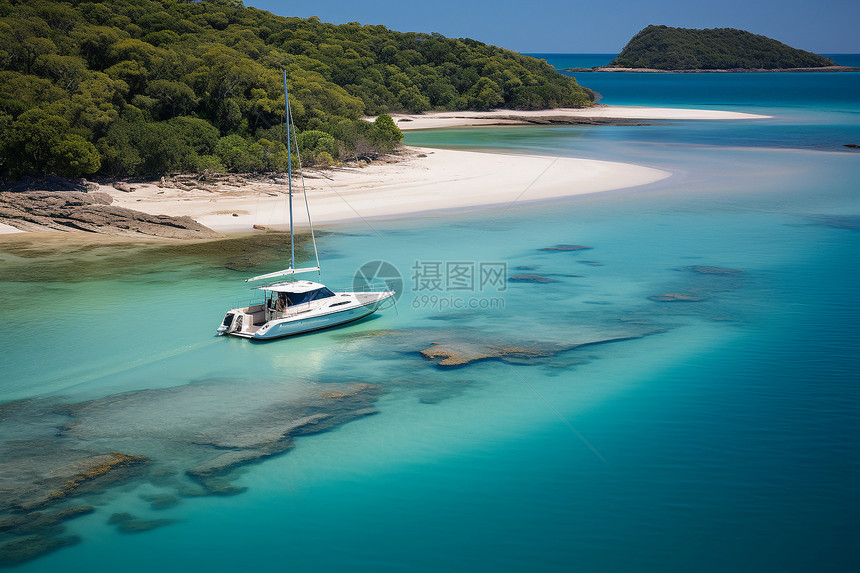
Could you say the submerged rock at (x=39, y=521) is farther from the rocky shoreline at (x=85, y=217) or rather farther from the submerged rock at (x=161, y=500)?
the rocky shoreline at (x=85, y=217)

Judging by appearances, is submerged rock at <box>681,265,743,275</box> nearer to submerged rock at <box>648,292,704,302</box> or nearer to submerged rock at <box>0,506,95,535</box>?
submerged rock at <box>648,292,704,302</box>

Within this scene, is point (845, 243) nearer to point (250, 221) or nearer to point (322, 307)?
point (322, 307)

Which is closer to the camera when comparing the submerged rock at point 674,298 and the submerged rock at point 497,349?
the submerged rock at point 497,349

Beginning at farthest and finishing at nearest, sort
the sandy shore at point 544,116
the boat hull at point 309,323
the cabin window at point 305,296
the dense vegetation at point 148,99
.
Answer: the sandy shore at point 544,116
the dense vegetation at point 148,99
the cabin window at point 305,296
the boat hull at point 309,323

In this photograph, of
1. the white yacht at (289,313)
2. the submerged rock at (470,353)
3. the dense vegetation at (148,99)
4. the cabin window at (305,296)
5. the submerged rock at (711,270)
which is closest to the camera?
the submerged rock at (470,353)

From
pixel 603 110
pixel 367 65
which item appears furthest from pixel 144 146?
pixel 603 110

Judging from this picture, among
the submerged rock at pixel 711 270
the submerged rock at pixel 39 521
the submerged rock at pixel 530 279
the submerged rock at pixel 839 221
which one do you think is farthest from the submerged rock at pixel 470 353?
the submerged rock at pixel 839 221
